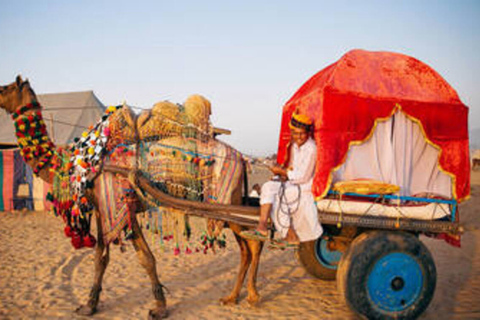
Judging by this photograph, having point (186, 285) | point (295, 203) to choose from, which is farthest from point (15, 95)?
point (295, 203)

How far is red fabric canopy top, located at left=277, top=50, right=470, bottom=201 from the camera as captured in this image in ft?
11.4

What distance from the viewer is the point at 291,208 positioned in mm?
3648

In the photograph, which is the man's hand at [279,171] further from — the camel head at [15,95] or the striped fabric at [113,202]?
the camel head at [15,95]

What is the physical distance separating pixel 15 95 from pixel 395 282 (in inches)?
197

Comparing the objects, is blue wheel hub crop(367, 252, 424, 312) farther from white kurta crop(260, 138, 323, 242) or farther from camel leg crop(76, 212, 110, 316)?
camel leg crop(76, 212, 110, 316)

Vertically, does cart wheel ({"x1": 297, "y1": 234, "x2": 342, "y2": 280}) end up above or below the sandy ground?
above

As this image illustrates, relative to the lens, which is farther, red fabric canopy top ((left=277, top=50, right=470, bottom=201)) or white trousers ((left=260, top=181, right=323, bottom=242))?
white trousers ((left=260, top=181, right=323, bottom=242))

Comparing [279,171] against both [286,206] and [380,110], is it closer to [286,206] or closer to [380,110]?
[286,206]

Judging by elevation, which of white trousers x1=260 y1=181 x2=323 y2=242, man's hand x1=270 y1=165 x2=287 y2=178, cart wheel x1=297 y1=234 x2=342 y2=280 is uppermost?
man's hand x1=270 y1=165 x2=287 y2=178

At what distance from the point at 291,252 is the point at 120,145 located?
4639mm

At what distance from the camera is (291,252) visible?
7.17m

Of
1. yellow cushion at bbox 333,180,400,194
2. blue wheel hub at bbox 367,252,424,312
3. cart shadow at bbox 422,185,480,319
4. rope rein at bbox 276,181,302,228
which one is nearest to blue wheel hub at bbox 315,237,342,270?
cart shadow at bbox 422,185,480,319

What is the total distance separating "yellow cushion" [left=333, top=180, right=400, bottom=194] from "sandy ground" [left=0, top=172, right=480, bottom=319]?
70.3 inches

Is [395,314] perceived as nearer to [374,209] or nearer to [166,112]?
[374,209]
